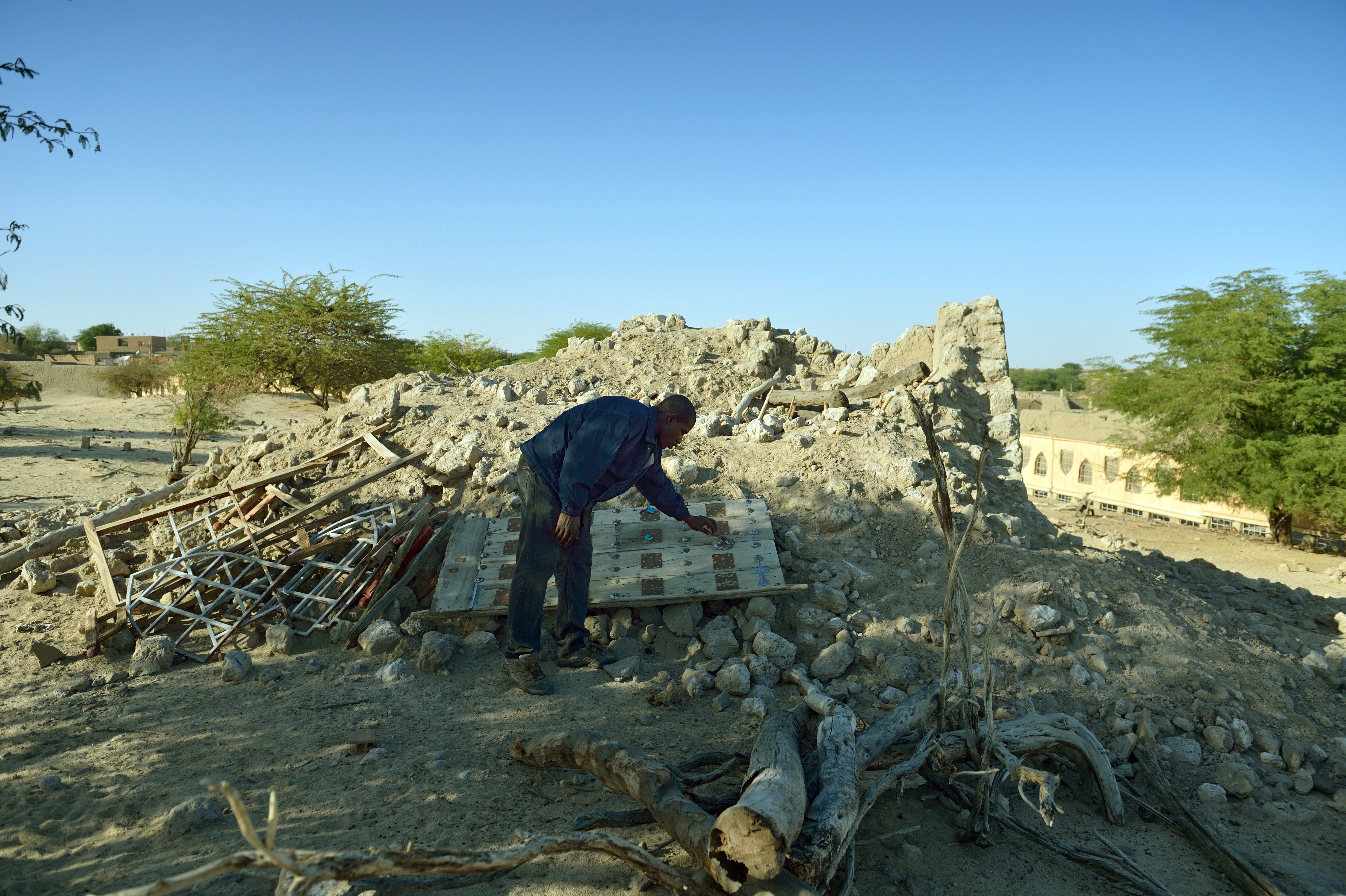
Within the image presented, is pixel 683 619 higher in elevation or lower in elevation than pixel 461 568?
lower

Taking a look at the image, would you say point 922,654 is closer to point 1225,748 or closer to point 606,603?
point 1225,748

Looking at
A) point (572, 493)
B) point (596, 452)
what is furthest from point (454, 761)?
point (596, 452)

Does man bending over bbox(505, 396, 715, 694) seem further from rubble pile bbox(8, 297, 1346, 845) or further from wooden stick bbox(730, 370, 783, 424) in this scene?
wooden stick bbox(730, 370, 783, 424)

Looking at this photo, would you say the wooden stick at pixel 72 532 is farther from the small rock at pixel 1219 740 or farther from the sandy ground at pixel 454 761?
the small rock at pixel 1219 740

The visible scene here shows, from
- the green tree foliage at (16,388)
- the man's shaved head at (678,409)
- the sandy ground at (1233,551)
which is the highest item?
the green tree foliage at (16,388)

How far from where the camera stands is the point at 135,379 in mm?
26250

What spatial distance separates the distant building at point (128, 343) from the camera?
138ft

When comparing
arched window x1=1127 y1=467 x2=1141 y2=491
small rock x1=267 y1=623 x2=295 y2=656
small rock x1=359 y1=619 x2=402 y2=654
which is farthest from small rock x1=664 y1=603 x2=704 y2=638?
arched window x1=1127 y1=467 x2=1141 y2=491

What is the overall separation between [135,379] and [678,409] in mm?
29202

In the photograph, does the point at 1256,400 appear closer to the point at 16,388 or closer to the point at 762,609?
the point at 762,609

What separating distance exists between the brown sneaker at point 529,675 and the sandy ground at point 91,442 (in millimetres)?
7437

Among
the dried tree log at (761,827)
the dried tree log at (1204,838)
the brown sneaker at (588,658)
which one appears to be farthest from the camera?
the brown sneaker at (588,658)

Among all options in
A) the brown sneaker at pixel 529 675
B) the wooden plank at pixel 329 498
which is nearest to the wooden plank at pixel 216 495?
the wooden plank at pixel 329 498

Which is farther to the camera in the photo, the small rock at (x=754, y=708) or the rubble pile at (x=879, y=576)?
the rubble pile at (x=879, y=576)
